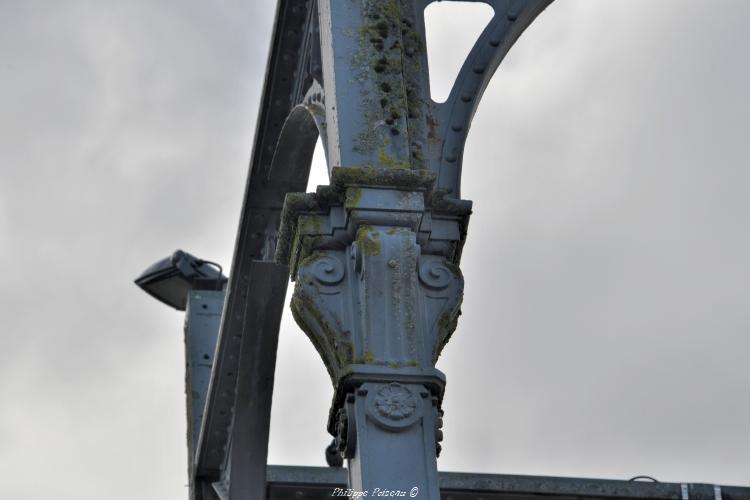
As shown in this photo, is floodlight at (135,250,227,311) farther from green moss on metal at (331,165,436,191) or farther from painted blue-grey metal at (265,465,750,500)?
green moss on metal at (331,165,436,191)

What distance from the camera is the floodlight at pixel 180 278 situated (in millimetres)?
15500

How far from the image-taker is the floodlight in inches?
610

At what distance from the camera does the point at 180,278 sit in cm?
1558

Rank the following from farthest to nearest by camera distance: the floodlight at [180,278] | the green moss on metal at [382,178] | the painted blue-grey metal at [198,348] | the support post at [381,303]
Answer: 1. the floodlight at [180,278]
2. the painted blue-grey metal at [198,348]
3. the green moss on metal at [382,178]
4. the support post at [381,303]

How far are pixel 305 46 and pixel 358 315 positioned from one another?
129 inches

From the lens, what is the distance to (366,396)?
7664 mm

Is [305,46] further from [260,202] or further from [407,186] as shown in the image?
[407,186]

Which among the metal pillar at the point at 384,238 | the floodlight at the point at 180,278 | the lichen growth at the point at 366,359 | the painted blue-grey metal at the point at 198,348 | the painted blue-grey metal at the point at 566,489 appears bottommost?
the lichen growth at the point at 366,359

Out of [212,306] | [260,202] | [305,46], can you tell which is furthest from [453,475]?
[305,46]

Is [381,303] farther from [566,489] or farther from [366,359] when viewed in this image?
[566,489]

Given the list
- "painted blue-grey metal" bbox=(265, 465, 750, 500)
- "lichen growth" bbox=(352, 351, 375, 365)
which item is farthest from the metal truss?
"painted blue-grey metal" bbox=(265, 465, 750, 500)

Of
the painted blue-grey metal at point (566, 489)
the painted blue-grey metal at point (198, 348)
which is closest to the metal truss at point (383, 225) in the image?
the painted blue-grey metal at point (198, 348)

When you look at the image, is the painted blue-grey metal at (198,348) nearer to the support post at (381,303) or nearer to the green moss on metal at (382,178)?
the support post at (381,303)

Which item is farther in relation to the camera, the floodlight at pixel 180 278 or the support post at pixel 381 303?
the floodlight at pixel 180 278
